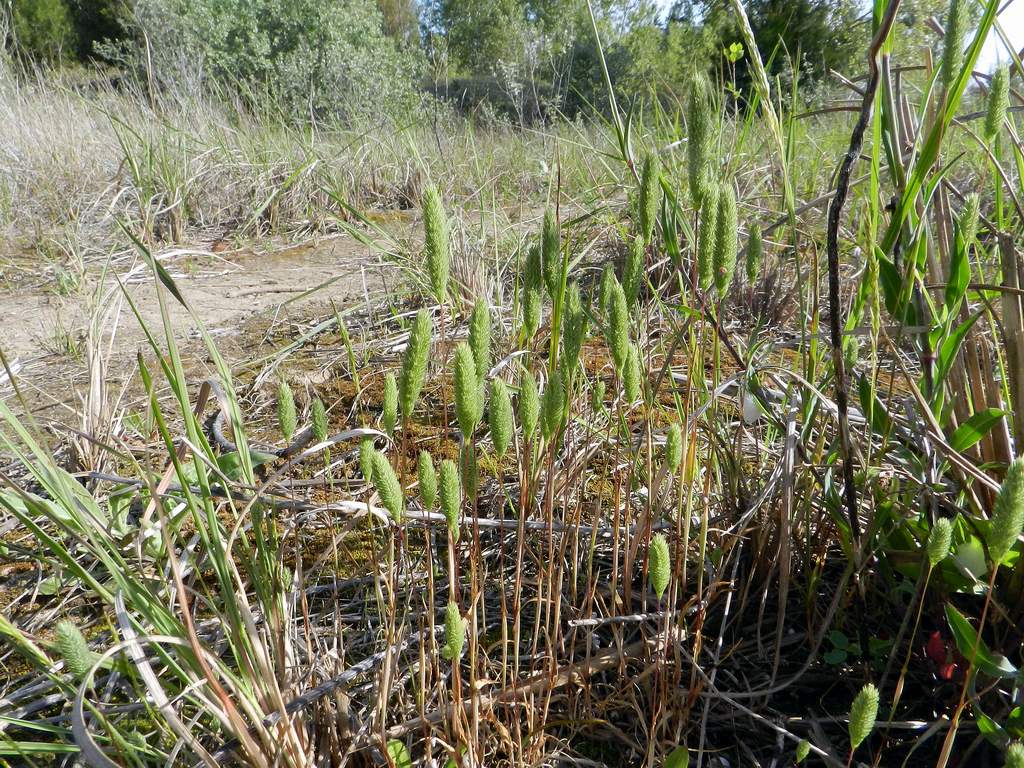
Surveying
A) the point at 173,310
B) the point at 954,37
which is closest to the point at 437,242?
the point at 954,37

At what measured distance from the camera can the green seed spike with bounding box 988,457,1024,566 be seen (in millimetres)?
491

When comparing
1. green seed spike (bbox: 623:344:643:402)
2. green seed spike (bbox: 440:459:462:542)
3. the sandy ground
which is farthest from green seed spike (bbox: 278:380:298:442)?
the sandy ground

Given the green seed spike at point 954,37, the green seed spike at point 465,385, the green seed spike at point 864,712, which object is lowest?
the green seed spike at point 864,712

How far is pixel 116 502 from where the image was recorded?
1.01m

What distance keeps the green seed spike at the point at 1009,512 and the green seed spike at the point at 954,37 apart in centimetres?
35

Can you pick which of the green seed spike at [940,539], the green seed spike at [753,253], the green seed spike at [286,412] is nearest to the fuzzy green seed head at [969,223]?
the green seed spike at [753,253]

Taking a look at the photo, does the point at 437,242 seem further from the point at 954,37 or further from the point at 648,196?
the point at 954,37

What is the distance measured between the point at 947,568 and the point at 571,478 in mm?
422

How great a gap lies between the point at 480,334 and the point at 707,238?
0.23m

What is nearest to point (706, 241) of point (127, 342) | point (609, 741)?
point (609, 741)

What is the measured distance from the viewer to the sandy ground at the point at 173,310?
66.2 inches

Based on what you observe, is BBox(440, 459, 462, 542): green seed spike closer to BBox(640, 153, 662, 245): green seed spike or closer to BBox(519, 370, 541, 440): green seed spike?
BBox(519, 370, 541, 440): green seed spike

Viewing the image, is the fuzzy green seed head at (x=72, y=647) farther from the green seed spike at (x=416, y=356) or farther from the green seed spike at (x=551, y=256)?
the green seed spike at (x=551, y=256)

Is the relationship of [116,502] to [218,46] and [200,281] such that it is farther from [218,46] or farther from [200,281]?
[218,46]
